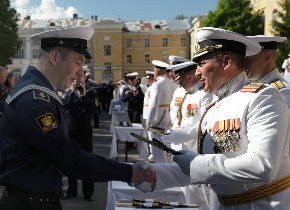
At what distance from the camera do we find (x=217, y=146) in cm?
261

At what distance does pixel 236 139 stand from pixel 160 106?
21.0 ft

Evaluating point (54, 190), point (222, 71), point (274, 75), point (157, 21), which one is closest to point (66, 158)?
point (54, 190)

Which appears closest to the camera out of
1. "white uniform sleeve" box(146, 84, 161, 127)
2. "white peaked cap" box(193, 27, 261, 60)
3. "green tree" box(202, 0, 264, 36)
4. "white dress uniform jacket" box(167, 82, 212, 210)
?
"white peaked cap" box(193, 27, 261, 60)

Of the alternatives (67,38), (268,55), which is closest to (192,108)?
(268,55)

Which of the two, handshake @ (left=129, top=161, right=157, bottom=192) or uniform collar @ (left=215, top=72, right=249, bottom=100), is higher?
uniform collar @ (left=215, top=72, right=249, bottom=100)

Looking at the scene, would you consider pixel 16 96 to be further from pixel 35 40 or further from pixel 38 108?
pixel 35 40

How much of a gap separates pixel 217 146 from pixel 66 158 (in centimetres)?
86

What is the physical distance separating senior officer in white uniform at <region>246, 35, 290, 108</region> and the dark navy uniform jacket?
2148 millimetres

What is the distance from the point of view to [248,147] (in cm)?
233

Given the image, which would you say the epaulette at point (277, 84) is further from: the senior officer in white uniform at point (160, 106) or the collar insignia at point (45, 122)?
the senior officer in white uniform at point (160, 106)

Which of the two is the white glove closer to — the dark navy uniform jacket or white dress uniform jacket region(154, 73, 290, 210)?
white dress uniform jacket region(154, 73, 290, 210)

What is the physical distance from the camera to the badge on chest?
2.47 m

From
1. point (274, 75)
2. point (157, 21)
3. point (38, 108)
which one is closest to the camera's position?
point (38, 108)

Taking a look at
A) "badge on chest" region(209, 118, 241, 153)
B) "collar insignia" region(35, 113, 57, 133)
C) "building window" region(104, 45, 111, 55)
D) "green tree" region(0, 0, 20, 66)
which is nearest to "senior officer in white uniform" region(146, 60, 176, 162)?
"badge on chest" region(209, 118, 241, 153)
